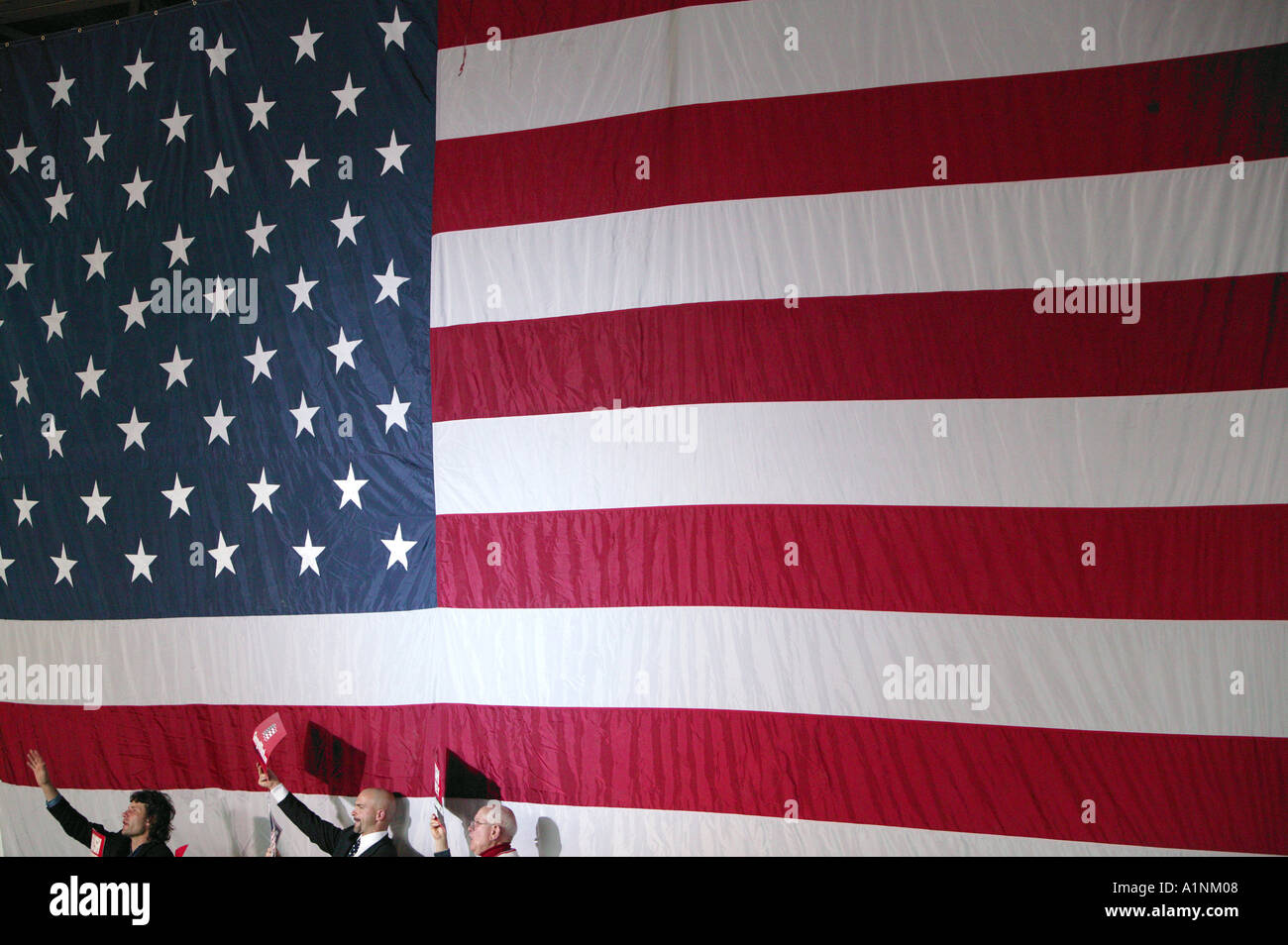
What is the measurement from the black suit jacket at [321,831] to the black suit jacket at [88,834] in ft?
1.39

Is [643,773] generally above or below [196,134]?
below

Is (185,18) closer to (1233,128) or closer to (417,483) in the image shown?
(417,483)

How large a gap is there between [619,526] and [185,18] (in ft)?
9.72

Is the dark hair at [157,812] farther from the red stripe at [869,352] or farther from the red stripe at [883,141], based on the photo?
the red stripe at [883,141]

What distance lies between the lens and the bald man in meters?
3.24

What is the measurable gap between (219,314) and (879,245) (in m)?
2.69

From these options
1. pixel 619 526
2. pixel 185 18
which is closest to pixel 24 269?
pixel 185 18

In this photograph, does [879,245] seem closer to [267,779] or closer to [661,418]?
[661,418]

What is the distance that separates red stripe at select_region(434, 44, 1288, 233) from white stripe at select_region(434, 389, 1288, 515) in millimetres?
777

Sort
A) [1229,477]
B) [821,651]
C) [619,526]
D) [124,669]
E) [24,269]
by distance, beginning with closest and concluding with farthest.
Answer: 1. [1229,477]
2. [821,651]
3. [619,526]
4. [124,669]
5. [24,269]

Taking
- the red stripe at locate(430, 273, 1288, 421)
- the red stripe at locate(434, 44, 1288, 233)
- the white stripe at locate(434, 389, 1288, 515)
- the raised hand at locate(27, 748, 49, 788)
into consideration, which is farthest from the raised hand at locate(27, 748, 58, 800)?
the red stripe at locate(434, 44, 1288, 233)

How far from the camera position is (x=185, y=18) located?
3.97 metres

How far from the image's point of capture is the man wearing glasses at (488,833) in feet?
10.5

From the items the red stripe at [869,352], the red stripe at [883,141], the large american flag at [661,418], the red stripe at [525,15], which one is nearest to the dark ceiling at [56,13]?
the large american flag at [661,418]
